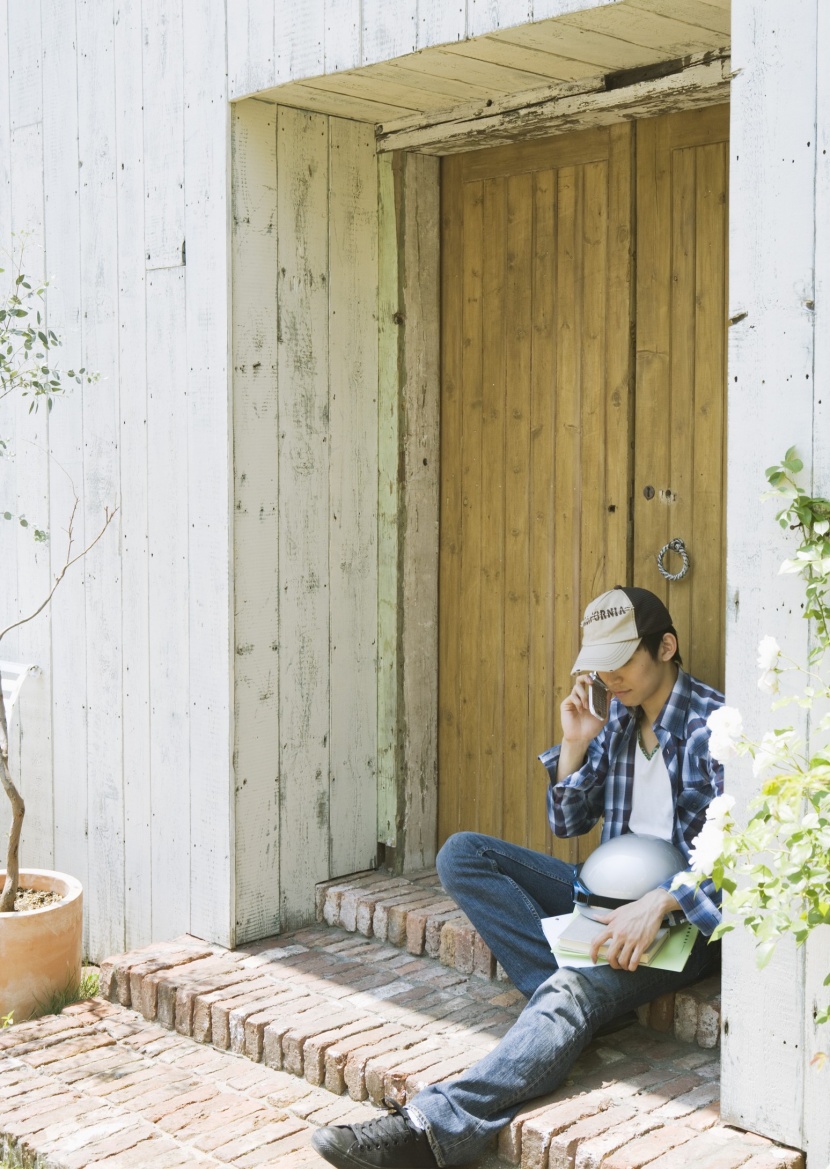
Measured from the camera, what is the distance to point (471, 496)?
15.5 ft

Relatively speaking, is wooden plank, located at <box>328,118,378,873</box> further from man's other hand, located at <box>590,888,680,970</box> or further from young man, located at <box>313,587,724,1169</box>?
man's other hand, located at <box>590,888,680,970</box>

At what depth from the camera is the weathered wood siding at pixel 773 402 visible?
2.99m

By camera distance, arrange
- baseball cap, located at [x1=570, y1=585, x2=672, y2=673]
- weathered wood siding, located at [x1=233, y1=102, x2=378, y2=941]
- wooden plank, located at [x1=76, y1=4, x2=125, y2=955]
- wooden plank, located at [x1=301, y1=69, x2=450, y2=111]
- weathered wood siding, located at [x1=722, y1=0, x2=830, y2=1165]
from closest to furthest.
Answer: weathered wood siding, located at [x1=722, y1=0, x2=830, y2=1165] < baseball cap, located at [x1=570, y1=585, x2=672, y2=673] < wooden plank, located at [x1=301, y1=69, x2=450, y2=111] < weathered wood siding, located at [x1=233, y1=102, x2=378, y2=941] < wooden plank, located at [x1=76, y1=4, x2=125, y2=955]

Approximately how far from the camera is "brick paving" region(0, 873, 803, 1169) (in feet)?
10.7

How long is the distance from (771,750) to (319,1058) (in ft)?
5.50

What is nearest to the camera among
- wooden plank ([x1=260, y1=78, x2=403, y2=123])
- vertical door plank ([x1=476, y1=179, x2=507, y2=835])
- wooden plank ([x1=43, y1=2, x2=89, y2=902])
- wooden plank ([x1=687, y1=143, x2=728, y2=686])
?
wooden plank ([x1=687, y1=143, x2=728, y2=686])

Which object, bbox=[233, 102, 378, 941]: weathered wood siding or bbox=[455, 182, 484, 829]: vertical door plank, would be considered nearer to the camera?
bbox=[233, 102, 378, 941]: weathered wood siding

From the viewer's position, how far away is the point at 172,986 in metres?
4.25

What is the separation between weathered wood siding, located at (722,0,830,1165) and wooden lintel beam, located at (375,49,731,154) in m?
0.75

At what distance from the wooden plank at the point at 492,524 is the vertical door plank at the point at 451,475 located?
94 mm

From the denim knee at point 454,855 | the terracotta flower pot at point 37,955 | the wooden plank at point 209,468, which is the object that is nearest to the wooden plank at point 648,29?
the wooden plank at point 209,468

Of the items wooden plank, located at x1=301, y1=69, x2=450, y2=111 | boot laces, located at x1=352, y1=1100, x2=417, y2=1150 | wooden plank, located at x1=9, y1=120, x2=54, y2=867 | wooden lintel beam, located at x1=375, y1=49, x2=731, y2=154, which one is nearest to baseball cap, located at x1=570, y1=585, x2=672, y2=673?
boot laces, located at x1=352, y1=1100, x2=417, y2=1150

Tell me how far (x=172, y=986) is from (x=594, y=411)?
2.19 metres

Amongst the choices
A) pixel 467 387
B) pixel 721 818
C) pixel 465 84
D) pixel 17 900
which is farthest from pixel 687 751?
pixel 17 900
